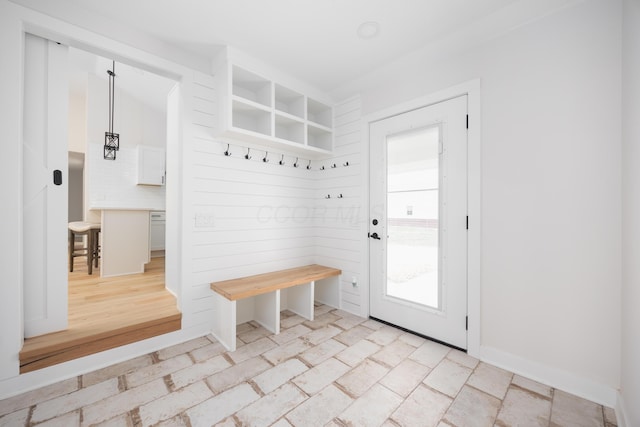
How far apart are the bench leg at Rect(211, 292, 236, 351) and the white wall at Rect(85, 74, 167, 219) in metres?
2.74

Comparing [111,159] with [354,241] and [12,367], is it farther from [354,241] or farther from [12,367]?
[354,241]

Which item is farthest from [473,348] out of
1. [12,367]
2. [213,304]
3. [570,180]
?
[12,367]

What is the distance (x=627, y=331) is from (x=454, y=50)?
223cm

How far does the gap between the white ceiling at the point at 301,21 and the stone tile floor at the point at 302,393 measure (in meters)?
2.52

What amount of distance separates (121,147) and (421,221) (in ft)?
15.9

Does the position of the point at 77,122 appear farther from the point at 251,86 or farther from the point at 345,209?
the point at 345,209


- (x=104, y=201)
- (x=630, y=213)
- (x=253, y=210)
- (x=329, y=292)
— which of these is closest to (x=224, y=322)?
(x=253, y=210)

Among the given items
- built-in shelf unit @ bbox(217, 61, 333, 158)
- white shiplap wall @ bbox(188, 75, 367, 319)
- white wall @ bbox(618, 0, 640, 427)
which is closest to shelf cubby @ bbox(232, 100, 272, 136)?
built-in shelf unit @ bbox(217, 61, 333, 158)

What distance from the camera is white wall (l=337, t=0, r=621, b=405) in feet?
5.09

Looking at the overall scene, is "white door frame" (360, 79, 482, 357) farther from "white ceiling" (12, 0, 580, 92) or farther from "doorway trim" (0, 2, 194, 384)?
"doorway trim" (0, 2, 194, 384)

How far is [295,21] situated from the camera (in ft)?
6.46

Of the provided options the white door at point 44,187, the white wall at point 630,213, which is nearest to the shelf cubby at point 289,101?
the white door at point 44,187

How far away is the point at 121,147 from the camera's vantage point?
4289mm

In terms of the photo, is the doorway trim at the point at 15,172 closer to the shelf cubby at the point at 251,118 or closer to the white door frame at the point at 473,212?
the shelf cubby at the point at 251,118
